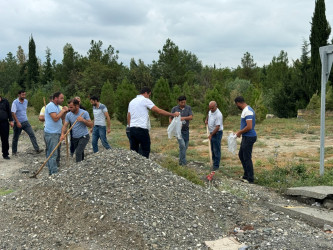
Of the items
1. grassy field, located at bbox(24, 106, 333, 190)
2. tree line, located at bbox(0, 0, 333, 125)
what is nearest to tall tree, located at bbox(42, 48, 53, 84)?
tree line, located at bbox(0, 0, 333, 125)

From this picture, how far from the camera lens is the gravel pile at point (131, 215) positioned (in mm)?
3895

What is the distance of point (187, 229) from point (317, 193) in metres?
2.31

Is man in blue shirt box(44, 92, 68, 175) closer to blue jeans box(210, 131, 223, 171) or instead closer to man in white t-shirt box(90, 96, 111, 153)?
man in white t-shirt box(90, 96, 111, 153)

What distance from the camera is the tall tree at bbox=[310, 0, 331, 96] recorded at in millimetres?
23828

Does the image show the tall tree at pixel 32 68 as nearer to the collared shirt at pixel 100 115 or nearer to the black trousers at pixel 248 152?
the collared shirt at pixel 100 115

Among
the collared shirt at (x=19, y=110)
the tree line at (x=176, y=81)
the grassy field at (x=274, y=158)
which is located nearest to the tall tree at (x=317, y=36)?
the tree line at (x=176, y=81)

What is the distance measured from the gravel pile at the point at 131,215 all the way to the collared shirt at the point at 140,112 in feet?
3.30

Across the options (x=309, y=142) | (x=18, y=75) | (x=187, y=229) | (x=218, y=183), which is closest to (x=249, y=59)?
(x=18, y=75)

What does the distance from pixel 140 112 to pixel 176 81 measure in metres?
23.8

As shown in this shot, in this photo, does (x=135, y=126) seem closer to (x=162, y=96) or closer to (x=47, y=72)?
(x=162, y=96)

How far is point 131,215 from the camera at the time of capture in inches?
163

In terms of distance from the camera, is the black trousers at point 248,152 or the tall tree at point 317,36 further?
the tall tree at point 317,36

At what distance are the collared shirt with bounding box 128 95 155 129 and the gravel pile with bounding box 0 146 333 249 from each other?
101 cm

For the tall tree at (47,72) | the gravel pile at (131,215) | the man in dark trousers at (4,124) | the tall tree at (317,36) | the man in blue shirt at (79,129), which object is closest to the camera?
the gravel pile at (131,215)
